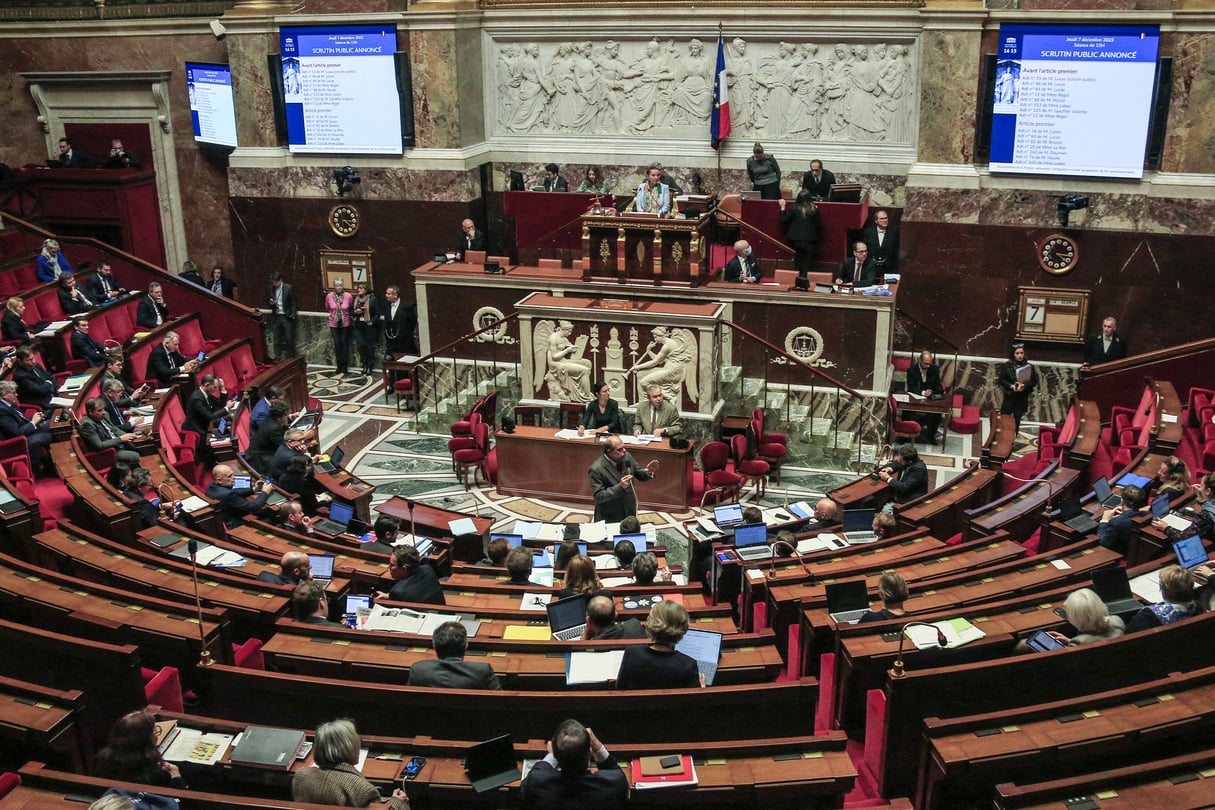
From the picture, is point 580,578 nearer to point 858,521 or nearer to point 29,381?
point 858,521

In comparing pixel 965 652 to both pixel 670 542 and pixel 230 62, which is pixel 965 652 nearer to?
pixel 670 542

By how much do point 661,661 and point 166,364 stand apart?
9.44 meters

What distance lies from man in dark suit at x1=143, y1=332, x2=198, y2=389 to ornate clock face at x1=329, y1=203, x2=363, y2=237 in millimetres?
4428

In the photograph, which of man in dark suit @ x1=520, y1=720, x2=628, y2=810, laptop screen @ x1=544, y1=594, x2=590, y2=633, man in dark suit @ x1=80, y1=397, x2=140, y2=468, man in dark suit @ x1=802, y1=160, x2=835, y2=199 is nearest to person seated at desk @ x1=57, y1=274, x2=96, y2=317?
man in dark suit @ x1=80, y1=397, x2=140, y2=468

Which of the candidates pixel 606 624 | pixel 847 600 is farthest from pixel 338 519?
pixel 847 600

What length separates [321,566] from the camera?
7965 millimetres

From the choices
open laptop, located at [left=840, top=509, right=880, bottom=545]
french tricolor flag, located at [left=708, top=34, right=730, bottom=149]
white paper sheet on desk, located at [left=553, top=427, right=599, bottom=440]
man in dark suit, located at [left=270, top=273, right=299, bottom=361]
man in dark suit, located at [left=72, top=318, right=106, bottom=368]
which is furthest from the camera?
man in dark suit, located at [left=270, top=273, right=299, bottom=361]

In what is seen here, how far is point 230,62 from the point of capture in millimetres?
17578

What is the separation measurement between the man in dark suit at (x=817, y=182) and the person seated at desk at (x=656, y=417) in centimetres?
443

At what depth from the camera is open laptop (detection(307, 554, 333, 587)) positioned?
25.7 feet

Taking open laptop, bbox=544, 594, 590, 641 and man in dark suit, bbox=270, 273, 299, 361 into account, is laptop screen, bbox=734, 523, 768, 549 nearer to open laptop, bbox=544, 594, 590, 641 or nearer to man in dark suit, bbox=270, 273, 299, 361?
open laptop, bbox=544, 594, 590, 641

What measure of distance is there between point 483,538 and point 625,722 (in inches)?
174

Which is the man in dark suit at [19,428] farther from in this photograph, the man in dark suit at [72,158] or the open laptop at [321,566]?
the man in dark suit at [72,158]

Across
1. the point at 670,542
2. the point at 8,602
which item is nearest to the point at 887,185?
the point at 670,542
